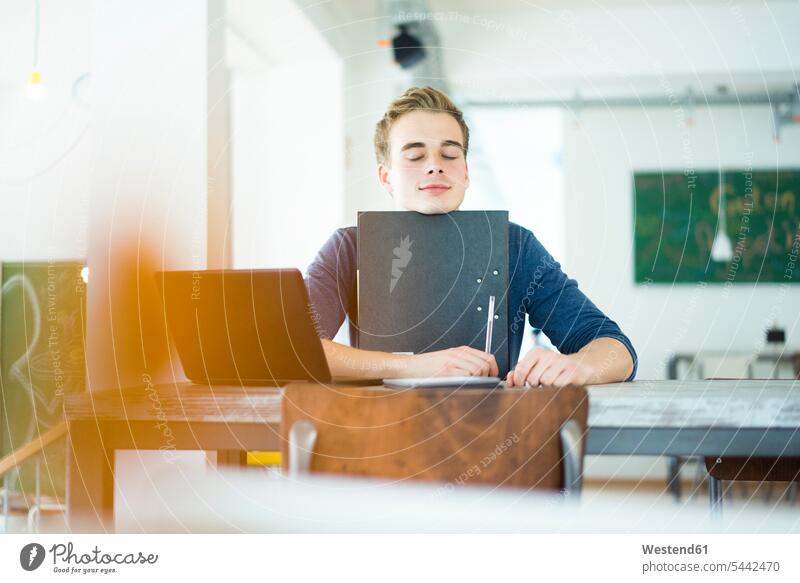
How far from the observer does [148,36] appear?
1263 millimetres

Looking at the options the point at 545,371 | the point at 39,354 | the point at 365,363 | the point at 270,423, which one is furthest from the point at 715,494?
the point at 39,354

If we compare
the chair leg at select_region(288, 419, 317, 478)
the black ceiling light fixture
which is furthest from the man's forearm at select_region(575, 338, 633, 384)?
the black ceiling light fixture

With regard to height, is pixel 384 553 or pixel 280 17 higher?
pixel 280 17

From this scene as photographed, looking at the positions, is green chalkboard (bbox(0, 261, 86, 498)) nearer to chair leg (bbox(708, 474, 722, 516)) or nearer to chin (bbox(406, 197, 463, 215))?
chin (bbox(406, 197, 463, 215))

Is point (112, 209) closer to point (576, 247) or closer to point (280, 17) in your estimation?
point (280, 17)

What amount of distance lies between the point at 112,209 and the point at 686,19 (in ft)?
7.35

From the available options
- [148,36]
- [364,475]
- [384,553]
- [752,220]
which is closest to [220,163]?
[148,36]

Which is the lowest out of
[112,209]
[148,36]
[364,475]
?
[364,475]

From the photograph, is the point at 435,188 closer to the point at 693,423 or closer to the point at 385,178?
the point at 385,178

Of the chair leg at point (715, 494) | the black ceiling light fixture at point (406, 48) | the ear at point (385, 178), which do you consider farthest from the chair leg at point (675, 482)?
the black ceiling light fixture at point (406, 48)

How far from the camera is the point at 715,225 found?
11.6 feet

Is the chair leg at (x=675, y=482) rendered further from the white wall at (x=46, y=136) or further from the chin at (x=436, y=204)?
the white wall at (x=46, y=136)

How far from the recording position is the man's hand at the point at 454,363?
91 cm

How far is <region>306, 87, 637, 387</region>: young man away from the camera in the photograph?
105 centimetres
